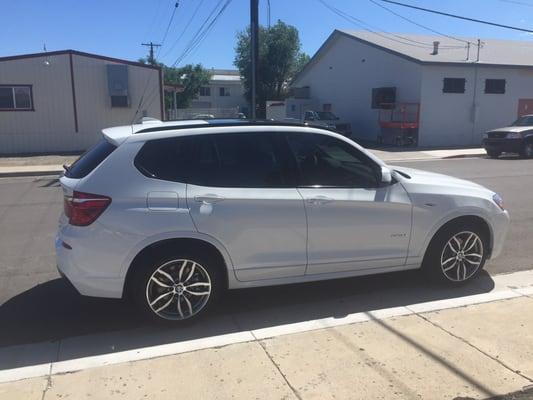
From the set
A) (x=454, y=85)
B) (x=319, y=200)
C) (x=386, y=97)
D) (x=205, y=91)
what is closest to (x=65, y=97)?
(x=386, y=97)

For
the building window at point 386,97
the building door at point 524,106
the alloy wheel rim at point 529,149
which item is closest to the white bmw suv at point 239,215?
the alloy wheel rim at point 529,149

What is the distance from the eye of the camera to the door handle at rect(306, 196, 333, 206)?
14.5 feet

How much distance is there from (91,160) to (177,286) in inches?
49.4

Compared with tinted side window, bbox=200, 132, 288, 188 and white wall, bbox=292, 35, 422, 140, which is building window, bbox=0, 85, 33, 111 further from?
tinted side window, bbox=200, 132, 288, 188

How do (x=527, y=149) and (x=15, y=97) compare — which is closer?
(x=527, y=149)

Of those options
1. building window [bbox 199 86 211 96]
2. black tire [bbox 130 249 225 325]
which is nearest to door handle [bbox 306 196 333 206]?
black tire [bbox 130 249 225 325]

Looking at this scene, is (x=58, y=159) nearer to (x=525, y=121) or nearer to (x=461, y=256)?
(x=461, y=256)

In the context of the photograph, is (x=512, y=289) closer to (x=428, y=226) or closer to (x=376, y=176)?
(x=428, y=226)

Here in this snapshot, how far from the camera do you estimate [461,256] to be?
5.09m

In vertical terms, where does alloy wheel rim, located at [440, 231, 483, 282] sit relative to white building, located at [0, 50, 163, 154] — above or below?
below

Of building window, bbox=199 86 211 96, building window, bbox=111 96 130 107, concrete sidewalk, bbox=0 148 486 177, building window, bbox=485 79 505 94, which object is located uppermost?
building window, bbox=199 86 211 96

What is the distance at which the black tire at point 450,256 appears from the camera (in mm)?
4984

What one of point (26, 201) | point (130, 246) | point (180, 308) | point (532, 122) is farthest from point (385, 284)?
point (532, 122)

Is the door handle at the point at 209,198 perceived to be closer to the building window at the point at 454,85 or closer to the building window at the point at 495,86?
the building window at the point at 454,85
